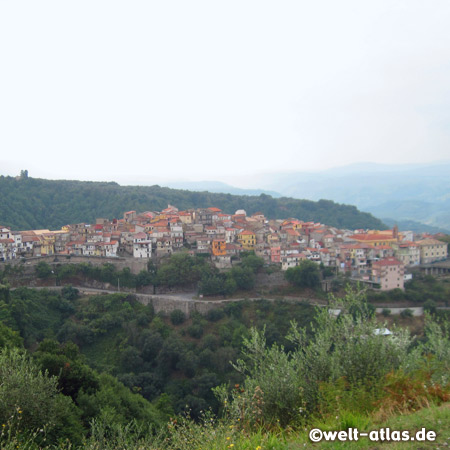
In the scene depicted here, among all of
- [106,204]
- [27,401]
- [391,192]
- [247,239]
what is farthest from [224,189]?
[27,401]

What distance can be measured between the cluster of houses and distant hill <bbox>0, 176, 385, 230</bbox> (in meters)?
10.0

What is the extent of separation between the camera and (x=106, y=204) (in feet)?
131

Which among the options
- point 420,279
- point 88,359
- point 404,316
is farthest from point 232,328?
point 420,279

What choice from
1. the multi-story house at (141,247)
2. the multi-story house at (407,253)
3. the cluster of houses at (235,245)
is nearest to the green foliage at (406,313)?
the cluster of houses at (235,245)

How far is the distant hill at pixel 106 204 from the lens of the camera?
1373 inches

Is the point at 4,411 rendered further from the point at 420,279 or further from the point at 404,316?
the point at 420,279

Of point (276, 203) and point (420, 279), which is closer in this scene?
point (420, 279)

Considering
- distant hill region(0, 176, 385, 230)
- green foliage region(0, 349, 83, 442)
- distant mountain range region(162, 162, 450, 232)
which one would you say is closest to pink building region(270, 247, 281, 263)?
green foliage region(0, 349, 83, 442)

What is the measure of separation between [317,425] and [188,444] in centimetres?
113

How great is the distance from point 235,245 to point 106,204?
20605mm

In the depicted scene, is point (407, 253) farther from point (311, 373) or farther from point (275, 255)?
point (311, 373)

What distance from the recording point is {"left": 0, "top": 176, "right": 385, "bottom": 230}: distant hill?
34.9 meters

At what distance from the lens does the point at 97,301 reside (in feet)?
59.0

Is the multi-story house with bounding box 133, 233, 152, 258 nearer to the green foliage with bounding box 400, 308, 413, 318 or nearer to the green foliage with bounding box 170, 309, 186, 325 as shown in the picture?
the green foliage with bounding box 170, 309, 186, 325
